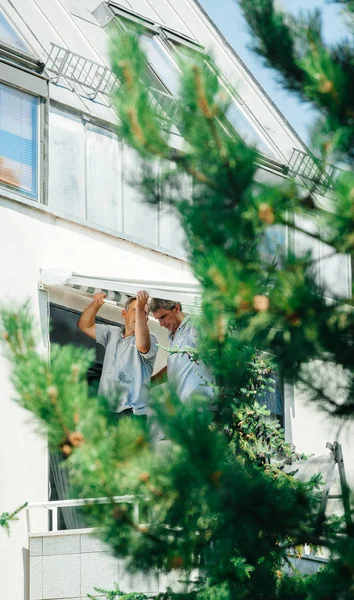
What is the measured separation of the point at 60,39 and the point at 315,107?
9348 millimetres

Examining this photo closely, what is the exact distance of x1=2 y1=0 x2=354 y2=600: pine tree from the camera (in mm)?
6359

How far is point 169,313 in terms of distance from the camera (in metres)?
13.0

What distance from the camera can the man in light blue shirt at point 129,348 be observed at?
Result: 13.3 meters

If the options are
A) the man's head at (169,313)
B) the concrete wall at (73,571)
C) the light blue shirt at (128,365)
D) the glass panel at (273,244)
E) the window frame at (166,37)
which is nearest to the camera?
the glass panel at (273,244)

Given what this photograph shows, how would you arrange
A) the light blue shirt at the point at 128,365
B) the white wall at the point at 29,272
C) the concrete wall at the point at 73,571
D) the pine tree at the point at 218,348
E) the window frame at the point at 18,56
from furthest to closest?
Answer: the window frame at the point at 18,56, the light blue shirt at the point at 128,365, the white wall at the point at 29,272, the concrete wall at the point at 73,571, the pine tree at the point at 218,348

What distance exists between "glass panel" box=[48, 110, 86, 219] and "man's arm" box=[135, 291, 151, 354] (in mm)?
1876

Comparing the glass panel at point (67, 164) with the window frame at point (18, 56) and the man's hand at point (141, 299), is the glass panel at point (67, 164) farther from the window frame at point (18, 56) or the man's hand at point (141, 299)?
the man's hand at point (141, 299)

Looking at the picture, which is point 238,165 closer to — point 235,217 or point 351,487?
point 235,217

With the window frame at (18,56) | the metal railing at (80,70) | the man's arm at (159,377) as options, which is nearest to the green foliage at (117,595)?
the man's arm at (159,377)

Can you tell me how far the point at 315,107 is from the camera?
7.23m

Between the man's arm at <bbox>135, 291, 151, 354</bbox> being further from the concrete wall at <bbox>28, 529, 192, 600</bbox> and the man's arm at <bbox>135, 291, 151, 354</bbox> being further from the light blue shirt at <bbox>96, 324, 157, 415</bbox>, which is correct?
the concrete wall at <bbox>28, 529, 192, 600</bbox>

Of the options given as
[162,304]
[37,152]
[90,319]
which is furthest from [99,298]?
[37,152]

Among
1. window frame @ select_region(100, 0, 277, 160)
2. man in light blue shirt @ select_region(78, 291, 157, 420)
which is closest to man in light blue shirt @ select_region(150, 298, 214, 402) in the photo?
man in light blue shirt @ select_region(78, 291, 157, 420)

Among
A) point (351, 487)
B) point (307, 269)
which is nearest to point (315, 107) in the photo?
point (307, 269)
